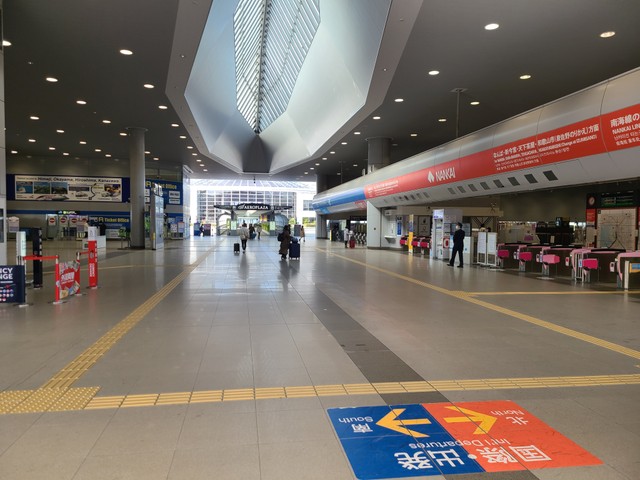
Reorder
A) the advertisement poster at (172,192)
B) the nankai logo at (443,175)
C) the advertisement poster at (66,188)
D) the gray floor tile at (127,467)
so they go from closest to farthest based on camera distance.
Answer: the gray floor tile at (127,467)
the nankai logo at (443,175)
the advertisement poster at (66,188)
the advertisement poster at (172,192)

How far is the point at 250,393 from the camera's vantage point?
3760 mm

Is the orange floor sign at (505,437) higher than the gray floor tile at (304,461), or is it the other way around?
the gray floor tile at (304,461)

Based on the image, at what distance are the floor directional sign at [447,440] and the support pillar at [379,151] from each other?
72.2 feet

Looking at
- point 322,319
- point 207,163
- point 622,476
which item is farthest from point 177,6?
point 207,163

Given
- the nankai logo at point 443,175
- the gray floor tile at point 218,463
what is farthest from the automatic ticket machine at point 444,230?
the gray floor tile at point 218,463

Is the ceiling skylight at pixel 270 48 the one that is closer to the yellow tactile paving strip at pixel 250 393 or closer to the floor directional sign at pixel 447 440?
the yellow tactile paving strip at pixel 250 393

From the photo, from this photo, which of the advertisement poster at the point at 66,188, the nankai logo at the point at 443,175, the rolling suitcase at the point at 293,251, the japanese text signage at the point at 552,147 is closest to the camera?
the japanese text signage at the point at 552,147

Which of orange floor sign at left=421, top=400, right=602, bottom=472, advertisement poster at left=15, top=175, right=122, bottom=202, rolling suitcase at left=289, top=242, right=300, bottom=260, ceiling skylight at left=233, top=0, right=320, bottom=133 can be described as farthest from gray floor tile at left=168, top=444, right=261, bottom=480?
advertisement poster at left=15, top=175, right=122, bottom=202

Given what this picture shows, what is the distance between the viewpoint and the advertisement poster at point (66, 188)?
111ft

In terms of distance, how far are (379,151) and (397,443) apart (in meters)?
22.8

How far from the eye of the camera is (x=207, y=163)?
118ft

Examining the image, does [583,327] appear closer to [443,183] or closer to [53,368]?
[53,368]

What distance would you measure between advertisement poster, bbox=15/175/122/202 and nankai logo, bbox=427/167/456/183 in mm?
27833

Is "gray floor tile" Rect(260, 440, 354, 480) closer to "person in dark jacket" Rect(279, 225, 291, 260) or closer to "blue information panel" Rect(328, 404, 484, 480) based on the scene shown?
"blue information panel" Rect(328, 404, 484, 480)
